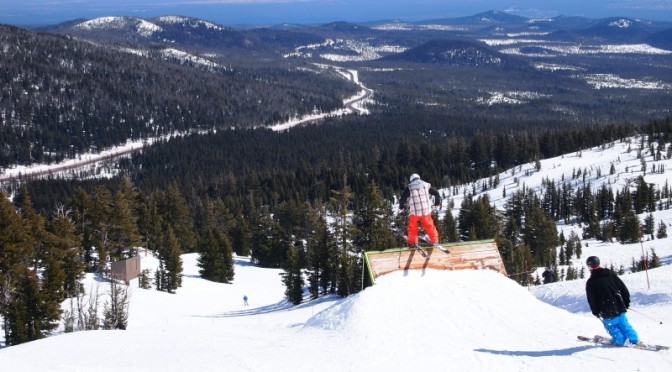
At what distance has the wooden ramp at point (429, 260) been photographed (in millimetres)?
22062

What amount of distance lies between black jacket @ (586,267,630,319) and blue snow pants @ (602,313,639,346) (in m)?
0.17

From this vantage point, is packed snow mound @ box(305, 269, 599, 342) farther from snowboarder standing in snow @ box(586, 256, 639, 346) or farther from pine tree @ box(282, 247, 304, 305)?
pine tree @ box(282, 247, 304, 305)

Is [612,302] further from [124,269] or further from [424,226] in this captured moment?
[124,269]

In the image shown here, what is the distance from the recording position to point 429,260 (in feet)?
73.3

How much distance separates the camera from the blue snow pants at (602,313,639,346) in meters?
14.4


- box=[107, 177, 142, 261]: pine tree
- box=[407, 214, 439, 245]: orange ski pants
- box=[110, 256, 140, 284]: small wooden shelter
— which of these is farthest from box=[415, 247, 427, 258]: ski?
box=[107, 177, 142, 261]: pine tree

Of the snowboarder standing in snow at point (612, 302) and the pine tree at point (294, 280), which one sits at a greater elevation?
the snowboarder standing in snow at point (612, 302)

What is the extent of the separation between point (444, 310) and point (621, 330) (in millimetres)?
5272

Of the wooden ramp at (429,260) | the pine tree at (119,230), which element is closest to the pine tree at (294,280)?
the pine tree at (119,230)

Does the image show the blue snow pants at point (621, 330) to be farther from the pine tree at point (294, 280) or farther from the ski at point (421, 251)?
the pine tree at point (294, 280)

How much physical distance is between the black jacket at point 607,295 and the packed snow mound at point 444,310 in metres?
1.82

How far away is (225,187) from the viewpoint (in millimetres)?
129250

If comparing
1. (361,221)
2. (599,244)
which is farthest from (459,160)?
(361,221)

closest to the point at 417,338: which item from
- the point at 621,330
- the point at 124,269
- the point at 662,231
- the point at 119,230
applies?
the point at 621,330
